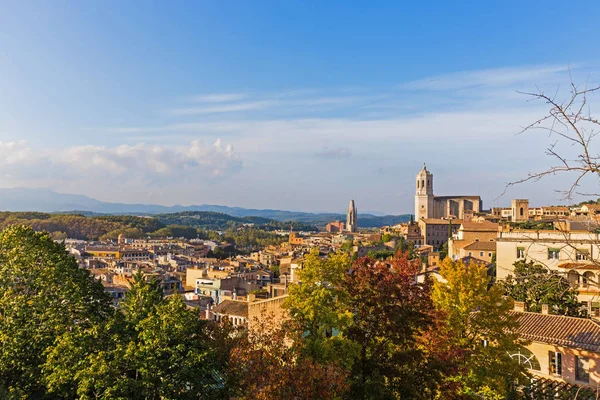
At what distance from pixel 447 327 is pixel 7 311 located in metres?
12.9

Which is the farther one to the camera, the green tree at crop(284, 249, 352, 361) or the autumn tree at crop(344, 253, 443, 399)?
the autumn tree at crop(344, 253, 443, 399)

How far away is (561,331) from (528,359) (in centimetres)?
152

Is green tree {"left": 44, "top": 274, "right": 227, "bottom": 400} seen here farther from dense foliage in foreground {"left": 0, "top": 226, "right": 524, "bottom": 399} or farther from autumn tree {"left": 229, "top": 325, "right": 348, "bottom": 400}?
autumn tree {"left": 229, "top": 325, "right": 348, "bottom": 400}

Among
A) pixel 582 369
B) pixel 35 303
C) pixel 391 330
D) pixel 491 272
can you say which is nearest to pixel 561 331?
pixel 582 369

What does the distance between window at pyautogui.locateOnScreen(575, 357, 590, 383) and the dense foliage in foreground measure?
271cm

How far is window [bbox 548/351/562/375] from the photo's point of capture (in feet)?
55.0

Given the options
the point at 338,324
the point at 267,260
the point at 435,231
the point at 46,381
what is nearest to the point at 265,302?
the point at 338,324

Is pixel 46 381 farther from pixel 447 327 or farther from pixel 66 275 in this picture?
pixel 447 327

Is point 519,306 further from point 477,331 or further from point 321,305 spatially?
point 321,305

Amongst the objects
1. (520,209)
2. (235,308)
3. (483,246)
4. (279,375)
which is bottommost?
(235,308)

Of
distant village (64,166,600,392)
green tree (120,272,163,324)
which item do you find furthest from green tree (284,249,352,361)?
green tree (120,272,163,324)

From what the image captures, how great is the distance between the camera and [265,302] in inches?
754

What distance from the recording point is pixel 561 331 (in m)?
17.3

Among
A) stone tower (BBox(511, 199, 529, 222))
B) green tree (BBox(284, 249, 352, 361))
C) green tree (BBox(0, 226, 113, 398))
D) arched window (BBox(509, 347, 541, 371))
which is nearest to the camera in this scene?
green tree (BBox(0, 226, 113, 398))
